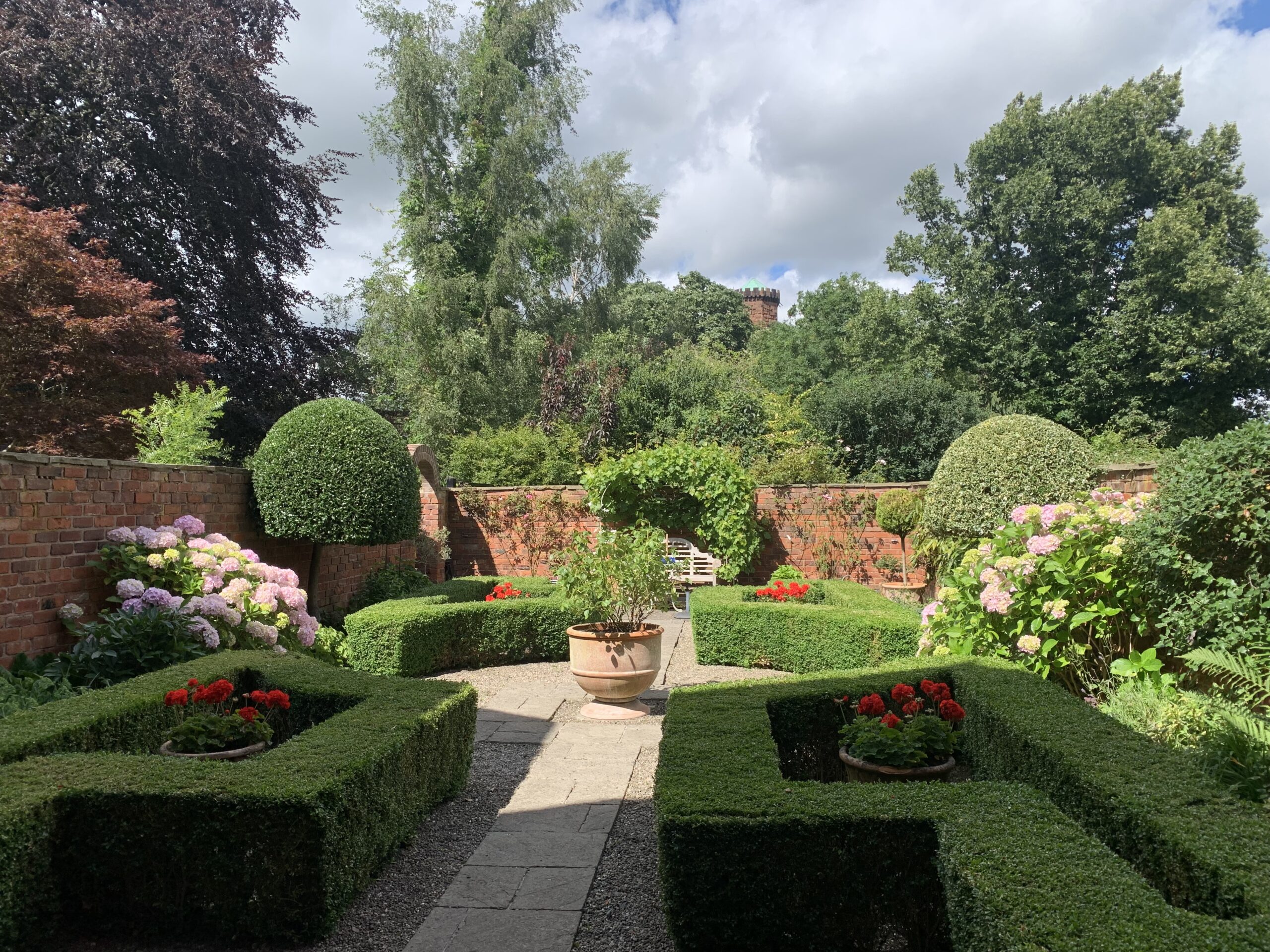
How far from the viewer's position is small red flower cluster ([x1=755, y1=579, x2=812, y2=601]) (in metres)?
9.29

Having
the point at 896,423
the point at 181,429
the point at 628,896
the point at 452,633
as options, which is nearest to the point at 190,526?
the point at 181,429

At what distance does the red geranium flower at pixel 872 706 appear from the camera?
3.92m

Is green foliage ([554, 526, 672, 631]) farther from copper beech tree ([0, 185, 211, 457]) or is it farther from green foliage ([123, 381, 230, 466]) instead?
copper beech tree ([0, 185, 211, 457])

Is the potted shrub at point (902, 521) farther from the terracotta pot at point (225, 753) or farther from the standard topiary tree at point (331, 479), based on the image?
the terracotta pot at point (225, 753)

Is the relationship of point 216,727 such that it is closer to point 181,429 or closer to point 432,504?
point 181,429

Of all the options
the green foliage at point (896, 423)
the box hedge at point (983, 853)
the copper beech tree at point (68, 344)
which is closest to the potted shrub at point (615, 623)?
the box hedge at point (983, 853)

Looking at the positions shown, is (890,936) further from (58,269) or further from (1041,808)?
(58,269)

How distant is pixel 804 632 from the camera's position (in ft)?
25.8

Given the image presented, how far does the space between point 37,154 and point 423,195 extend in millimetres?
8820

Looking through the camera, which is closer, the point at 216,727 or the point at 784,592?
the point at 216,727

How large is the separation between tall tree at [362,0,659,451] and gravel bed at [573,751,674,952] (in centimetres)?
1527

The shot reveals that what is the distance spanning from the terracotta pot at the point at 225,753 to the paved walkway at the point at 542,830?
114 cm

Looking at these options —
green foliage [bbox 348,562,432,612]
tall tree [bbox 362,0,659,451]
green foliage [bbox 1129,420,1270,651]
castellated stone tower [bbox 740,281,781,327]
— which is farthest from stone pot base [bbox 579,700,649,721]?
castellated stone tower [bbox 740,281,781,327]

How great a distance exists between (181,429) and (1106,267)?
20.7m
